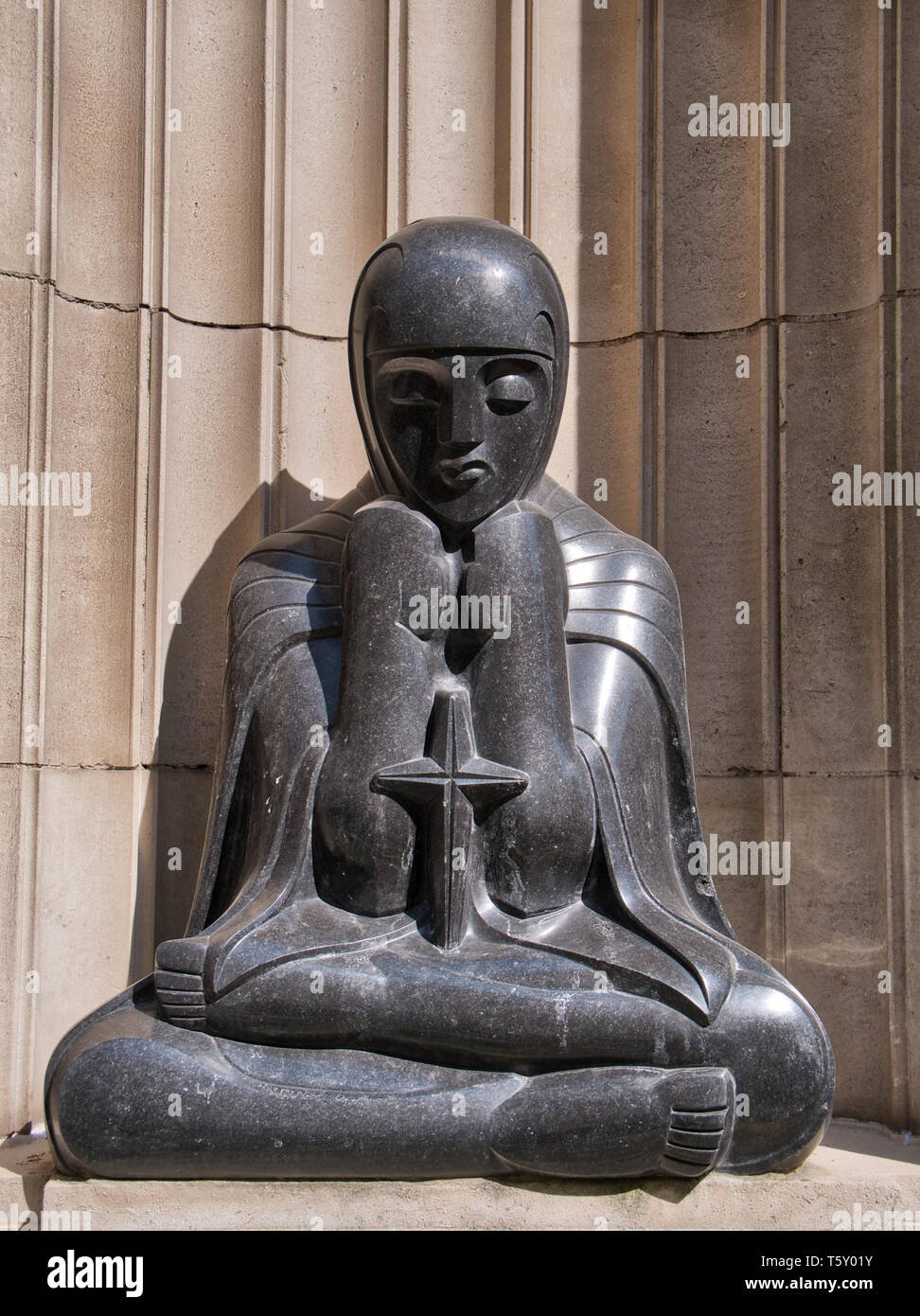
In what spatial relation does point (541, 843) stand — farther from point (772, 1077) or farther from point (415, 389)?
point (415, 389)

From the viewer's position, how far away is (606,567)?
3.79 m

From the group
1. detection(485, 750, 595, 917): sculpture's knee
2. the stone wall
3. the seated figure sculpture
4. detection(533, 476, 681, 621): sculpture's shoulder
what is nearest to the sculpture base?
the seated figure sculpture

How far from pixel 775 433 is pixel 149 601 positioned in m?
2.18

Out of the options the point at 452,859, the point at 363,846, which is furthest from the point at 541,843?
the point at 363,846

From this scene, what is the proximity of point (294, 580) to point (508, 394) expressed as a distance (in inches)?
32.2

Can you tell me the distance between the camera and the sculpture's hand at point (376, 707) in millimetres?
3348

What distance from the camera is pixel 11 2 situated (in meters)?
4.20

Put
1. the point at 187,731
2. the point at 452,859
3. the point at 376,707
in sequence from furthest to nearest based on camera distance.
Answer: the point at 187,731, the point at 376,707, the point at 452,859

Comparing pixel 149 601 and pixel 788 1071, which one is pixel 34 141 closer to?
pixel 149 601

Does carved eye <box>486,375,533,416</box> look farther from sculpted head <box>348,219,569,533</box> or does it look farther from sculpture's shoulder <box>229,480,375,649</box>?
sculpture's shoulder <box>229,480,375,649</box>

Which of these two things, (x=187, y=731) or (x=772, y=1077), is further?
(x=187, y=731)

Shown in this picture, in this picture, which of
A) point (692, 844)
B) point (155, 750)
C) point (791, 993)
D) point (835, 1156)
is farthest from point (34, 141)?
point (835, 1156)

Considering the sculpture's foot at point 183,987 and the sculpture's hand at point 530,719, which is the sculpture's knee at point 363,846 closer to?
the sculpture's hand at point 530,719

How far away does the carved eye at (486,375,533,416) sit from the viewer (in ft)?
11.6
